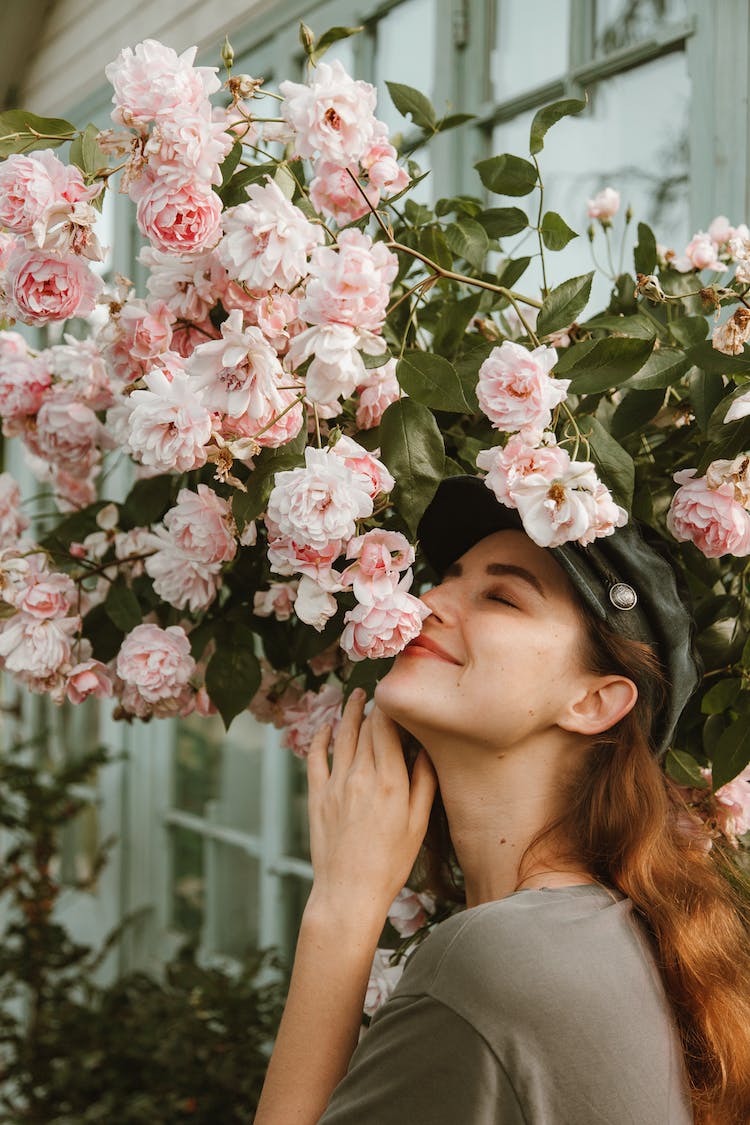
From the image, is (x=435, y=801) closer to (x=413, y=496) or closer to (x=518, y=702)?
(x=518, y=702)

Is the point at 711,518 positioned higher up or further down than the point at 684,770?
higher up

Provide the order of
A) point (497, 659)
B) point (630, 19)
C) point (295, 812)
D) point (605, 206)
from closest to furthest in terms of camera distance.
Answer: point (497, 659) < point (605, 206) < point (630, 19) < point (295, 812)

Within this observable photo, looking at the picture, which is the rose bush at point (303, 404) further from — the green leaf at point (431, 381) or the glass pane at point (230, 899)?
the glass pane at point (230, 899)

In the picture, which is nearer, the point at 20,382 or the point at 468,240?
the point at 468,240

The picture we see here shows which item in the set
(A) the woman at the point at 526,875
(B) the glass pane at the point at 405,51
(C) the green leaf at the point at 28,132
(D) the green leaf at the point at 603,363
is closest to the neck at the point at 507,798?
(A) the woman at the point at 526,875

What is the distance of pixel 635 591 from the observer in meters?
1.25

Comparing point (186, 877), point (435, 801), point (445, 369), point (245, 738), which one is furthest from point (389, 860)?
point (186, 877)

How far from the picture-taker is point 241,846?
10.6 feet

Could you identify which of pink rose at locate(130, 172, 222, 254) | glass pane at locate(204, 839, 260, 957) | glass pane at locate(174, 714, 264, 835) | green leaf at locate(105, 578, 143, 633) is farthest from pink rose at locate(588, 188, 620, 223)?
glass pane at locate(204, 839, 260, 957)

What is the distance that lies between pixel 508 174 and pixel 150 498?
0.59 meters

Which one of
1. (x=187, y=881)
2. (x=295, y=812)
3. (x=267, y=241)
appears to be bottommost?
(x=187, y=881)

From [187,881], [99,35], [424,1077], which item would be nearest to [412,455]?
[424,1077]

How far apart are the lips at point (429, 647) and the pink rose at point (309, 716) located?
0.67 feet

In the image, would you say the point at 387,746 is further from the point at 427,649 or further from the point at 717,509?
the point at 717,509
